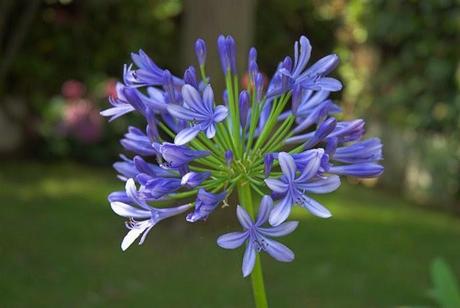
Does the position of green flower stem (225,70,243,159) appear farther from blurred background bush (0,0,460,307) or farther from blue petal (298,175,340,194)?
blurred background bush (0,0,460,307)

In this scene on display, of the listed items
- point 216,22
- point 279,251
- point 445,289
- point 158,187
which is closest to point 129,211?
point 158,187

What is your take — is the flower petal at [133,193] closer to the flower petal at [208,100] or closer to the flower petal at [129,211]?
the flower petal at [129,211]

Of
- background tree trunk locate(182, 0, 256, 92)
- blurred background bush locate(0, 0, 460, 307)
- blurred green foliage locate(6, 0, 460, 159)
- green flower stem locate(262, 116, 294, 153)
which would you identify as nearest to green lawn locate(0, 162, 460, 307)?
blurred background bush locate(0, 0, 460, 307)

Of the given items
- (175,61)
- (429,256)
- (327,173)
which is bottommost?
(429,256)

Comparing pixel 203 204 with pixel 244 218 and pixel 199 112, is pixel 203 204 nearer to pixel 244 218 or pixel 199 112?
pixel 244 218

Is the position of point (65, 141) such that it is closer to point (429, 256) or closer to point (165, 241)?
point (165, 241)

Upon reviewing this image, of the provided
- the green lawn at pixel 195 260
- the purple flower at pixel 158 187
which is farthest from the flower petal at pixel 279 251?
the green lawn at pixel 195 260

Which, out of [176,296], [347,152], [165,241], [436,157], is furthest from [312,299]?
[436,157]
